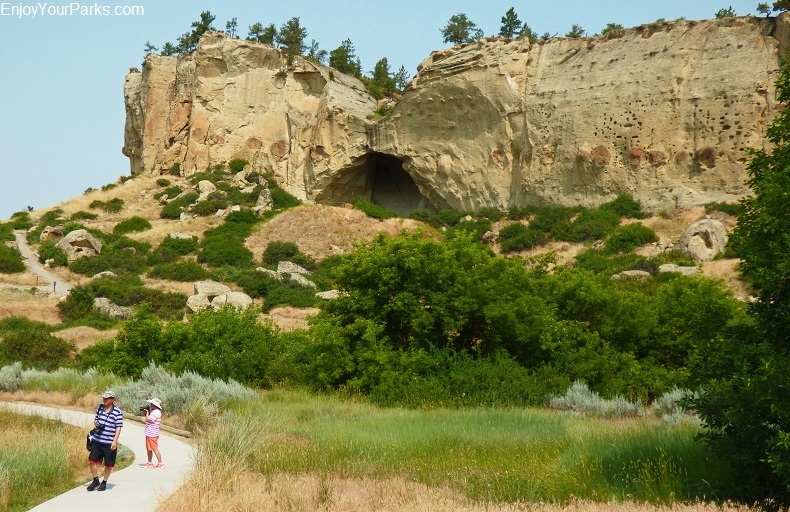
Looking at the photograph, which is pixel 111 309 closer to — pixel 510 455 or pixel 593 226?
pixel 593 226

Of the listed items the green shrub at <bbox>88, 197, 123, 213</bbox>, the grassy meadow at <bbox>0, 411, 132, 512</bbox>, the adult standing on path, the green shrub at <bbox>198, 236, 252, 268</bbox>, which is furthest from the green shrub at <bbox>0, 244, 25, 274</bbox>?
the adult standing on path

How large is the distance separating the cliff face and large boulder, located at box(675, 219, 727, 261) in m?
3.75

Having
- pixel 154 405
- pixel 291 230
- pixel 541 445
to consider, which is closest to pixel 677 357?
pixel 541 445

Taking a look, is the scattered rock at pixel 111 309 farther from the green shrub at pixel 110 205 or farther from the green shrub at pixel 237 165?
the green shrub at pixel 237 165

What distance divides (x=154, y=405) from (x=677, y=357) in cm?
1443

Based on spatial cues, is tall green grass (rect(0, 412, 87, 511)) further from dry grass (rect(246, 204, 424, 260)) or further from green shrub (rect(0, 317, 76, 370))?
dry grass (rect(246, 204, 424, 260))

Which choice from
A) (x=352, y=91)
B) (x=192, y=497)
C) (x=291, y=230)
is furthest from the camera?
(x=352, y=91)

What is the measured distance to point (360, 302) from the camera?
19.9m

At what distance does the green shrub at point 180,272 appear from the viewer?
1658 inches

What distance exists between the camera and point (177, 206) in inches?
2026

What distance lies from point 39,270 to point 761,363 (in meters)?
41.3

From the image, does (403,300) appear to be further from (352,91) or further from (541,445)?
(352,91)

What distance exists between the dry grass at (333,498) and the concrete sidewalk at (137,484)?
0.63 m

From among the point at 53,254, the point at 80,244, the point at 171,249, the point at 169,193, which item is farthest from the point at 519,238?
the point at 53,254
